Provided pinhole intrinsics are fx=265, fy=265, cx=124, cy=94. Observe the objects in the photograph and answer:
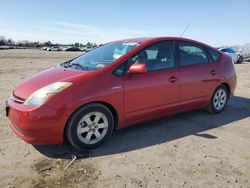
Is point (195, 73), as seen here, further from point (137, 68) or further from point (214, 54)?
point (137, 68)

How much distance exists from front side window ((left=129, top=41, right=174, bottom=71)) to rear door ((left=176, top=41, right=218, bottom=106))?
22 cm

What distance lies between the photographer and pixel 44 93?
3.56m

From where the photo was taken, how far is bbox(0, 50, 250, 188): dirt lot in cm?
310

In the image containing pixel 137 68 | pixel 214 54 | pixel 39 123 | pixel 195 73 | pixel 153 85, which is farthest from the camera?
pixel 214 54

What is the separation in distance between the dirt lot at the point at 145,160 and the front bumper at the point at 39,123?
0.29 metres

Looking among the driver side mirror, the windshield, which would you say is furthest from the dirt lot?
the windshield

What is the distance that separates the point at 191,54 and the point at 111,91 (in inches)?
82.3

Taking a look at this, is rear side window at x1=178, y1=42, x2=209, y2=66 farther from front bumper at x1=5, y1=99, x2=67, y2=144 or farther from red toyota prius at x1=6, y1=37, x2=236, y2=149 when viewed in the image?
front bumper at x1=5, y1=99, x2=67, y2=144

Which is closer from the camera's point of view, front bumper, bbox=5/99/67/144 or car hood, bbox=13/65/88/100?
front bumper, bbox=5/99/67/144

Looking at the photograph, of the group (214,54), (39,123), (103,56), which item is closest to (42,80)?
(39,123)

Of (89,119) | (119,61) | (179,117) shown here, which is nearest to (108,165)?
(89,119)

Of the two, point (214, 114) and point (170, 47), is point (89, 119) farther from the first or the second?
point (214, 114)

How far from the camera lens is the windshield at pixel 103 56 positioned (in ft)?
13.9

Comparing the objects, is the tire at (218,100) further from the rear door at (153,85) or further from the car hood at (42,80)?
the car hood at (42,80)
